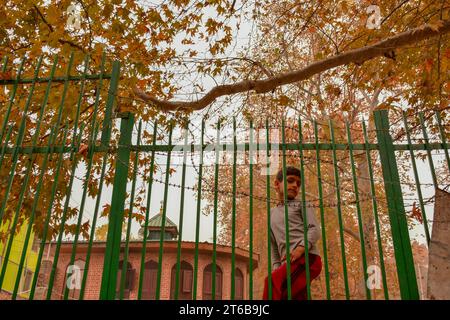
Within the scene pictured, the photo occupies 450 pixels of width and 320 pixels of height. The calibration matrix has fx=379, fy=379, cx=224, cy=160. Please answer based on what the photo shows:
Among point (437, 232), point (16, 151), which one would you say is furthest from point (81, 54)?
point (437, 232)

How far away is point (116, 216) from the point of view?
3555mm

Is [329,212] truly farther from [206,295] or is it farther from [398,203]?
[398,203]

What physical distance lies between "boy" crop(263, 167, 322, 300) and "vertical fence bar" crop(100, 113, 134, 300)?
1371 mm

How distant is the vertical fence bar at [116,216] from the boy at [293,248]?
1371mm

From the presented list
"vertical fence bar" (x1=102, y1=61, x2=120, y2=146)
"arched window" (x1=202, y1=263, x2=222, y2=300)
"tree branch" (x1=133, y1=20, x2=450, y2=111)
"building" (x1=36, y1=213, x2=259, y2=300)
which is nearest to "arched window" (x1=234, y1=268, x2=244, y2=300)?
"building" (x1=36, y1=213, x2=259, y2=300)

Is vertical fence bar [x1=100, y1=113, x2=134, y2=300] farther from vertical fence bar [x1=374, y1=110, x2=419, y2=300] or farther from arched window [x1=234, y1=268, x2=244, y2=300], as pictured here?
arched window [x1=234, y1=268, x2=244, y2=300]

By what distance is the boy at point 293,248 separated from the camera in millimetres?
3414

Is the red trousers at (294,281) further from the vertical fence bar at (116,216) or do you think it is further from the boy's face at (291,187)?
the vertical fence bar at (116,216)

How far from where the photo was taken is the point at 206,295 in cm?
1747

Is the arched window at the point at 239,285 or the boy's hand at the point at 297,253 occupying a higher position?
the arched window at the point at 239,285

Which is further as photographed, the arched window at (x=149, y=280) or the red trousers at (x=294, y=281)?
the arched window at (x=149, y=280)

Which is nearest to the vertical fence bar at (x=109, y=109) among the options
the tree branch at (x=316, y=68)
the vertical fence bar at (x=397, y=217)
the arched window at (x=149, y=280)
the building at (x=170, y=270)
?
the tree branch at (x=316, y=68)
